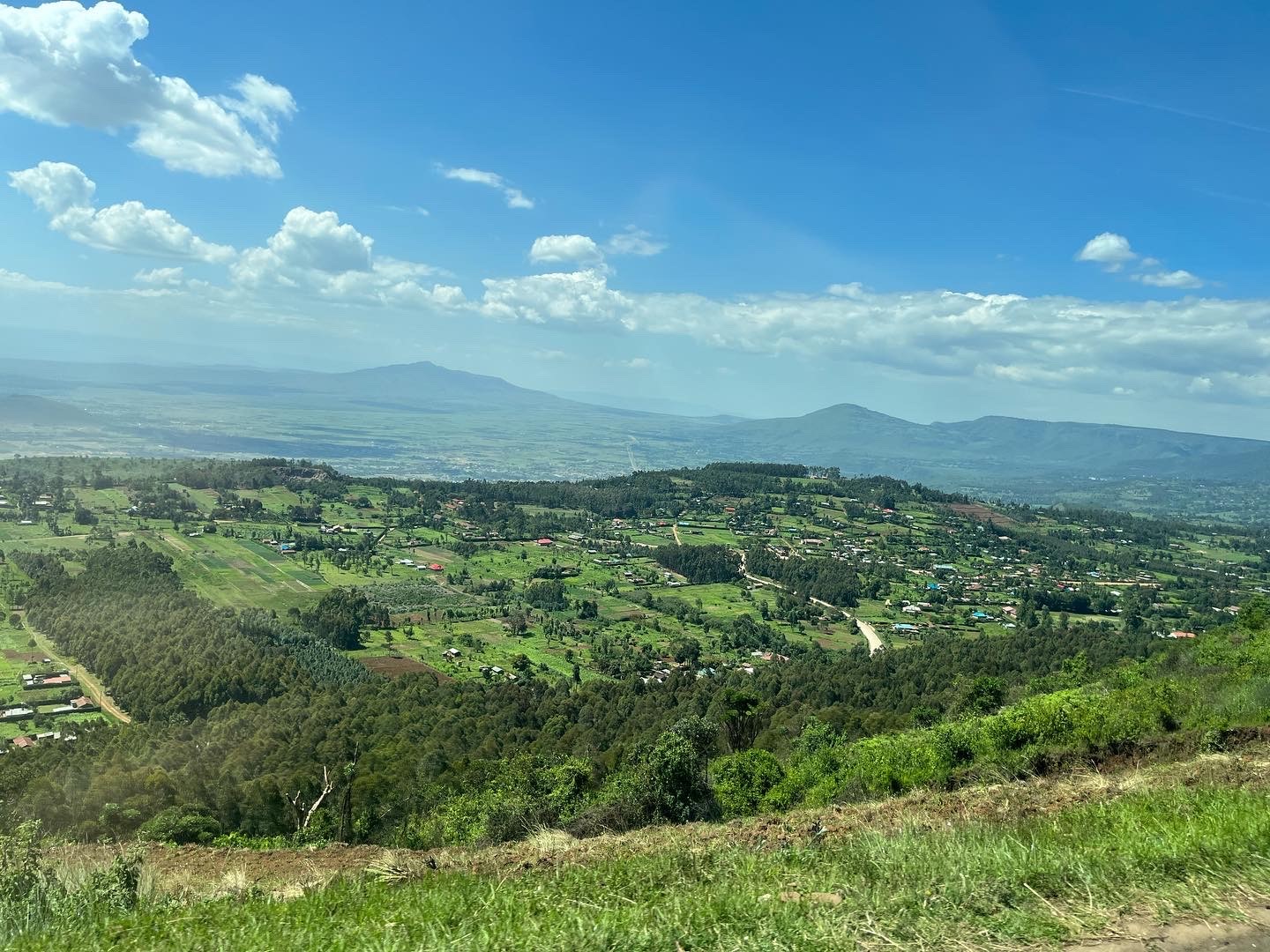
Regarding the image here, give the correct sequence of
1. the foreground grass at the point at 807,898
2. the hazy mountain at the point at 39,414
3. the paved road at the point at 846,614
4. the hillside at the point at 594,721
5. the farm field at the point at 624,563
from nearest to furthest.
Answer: the foreground grass at the point at 807,898 < the hillside at the point at 594,721 < the paved road at the point at 846,614 < the farm field at the point at 624,563 < the hazy mountain at the point at 39,414

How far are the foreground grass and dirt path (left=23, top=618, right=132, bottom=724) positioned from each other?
36.6 m

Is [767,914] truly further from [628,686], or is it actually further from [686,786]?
[628,686]

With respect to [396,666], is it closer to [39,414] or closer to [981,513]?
[981,513]

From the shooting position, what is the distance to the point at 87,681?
37969 millimetres

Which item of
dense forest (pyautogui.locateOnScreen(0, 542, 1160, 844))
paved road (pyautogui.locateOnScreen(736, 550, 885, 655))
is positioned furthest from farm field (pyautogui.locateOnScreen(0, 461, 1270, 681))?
dense forest (pyautogui.locateOnScreen(0, 542, 1160, 844))

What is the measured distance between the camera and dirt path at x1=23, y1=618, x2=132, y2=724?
114ft

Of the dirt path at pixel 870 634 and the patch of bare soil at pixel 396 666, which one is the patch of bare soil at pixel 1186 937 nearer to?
the patch of bare soil at pixel 396 666

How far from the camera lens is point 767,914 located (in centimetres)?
372

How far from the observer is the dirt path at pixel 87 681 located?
114 feet

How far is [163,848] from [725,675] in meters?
37.3

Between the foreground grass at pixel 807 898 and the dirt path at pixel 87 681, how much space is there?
36.6 m

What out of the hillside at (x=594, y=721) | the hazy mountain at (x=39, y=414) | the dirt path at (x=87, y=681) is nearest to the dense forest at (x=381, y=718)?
the hillside at (x=594, y=721)

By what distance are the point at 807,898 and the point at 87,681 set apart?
149 feet

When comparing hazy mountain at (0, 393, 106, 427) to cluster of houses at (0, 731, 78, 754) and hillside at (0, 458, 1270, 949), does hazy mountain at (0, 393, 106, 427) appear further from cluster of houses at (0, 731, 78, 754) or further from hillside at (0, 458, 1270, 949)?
cluster of houses at (0, 731, 78, 754)
